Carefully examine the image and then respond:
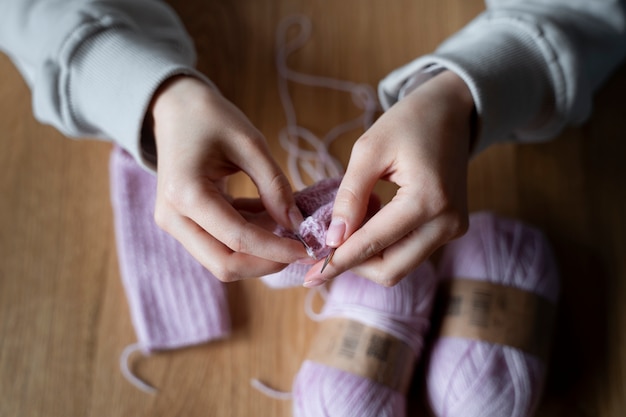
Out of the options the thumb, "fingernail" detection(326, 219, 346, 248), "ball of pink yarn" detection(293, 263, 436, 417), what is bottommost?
"ball of pink yarn" detection(293, 263, 436, 417)

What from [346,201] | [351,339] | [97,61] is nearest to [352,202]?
[346,201]

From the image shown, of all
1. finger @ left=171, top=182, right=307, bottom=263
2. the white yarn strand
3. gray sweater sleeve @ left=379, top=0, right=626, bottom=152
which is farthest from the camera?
the white yarn strand

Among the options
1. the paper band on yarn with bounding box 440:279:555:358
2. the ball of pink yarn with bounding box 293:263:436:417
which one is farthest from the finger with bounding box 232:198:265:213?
the paper band on yarn with bounding box 440:279:555:358

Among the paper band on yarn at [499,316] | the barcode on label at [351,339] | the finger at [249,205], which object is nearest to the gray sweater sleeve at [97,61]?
the finger at [249,205]

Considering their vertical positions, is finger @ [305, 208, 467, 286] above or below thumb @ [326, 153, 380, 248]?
below

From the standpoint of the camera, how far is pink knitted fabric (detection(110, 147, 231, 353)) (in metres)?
0.80

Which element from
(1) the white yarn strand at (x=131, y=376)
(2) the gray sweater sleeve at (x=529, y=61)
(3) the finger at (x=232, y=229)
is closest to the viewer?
(3) the finger at (x=232, y=229)

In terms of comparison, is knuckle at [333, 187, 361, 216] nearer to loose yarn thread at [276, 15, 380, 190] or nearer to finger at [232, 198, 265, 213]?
finger at [232, 198, 265, 213]

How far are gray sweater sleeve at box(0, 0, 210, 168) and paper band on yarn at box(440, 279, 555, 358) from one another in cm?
44

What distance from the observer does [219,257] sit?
566 millimetres

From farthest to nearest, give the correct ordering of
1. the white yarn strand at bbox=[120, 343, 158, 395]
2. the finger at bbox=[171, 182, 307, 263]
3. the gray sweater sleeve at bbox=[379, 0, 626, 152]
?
the white yarn strand at bbox=[120, 343, 158, 395], the gray sweater sleeve at bbox=[379, 0, 626, 152], the finger at bbox=[171, 182, 307, 263]

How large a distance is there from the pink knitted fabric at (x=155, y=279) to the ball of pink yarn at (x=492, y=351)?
313mm

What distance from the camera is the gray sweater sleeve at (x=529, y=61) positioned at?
667 mm

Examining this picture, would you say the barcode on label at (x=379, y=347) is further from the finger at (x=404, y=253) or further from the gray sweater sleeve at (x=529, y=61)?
the gray sweater sleeve at (x=529, y=61)
